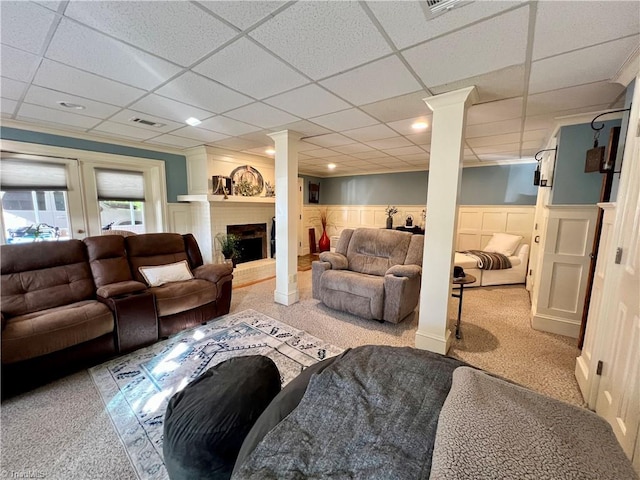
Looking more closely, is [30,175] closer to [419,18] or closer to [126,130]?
[126,130]

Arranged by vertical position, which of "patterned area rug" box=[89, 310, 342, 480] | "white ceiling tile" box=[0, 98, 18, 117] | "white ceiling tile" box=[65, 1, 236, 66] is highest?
"white ceiling tile" box=[65, 1, 236, 66]

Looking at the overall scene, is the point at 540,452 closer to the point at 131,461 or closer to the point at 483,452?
the point at 483,452

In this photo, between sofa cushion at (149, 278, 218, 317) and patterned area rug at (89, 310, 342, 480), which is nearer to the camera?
patterned area rug at (89, 310, 342, 480)

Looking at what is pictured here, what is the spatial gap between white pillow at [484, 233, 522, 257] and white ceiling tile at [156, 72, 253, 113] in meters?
4.74

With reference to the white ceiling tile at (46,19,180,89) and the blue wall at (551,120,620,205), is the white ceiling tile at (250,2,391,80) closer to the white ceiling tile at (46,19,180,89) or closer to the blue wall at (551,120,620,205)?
the white ceiling tile at (46,19,180,89)

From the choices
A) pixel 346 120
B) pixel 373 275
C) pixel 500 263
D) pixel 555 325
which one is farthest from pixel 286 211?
pixel 500 263

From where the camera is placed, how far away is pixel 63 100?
92.1 inches

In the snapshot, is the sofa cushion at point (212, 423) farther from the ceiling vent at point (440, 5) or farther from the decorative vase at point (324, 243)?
the decorative vase at point (324, 243)

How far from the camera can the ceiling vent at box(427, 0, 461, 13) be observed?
3.88ft

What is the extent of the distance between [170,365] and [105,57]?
227cm

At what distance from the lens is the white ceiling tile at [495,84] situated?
5.85 feet

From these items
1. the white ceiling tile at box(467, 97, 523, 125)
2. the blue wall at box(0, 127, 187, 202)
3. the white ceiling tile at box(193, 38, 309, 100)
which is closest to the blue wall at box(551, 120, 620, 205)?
the white ceiling tile at box(467, 97, 523, 125)

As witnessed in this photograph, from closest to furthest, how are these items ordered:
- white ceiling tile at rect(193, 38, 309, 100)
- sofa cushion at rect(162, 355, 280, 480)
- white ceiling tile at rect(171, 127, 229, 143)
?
sofa cushion at rect(162, 355, 280, 480) < white ceiling tile at rect(193, 38, 309, 100) < white ceiling tile at rect(171, 127, 229, 143)

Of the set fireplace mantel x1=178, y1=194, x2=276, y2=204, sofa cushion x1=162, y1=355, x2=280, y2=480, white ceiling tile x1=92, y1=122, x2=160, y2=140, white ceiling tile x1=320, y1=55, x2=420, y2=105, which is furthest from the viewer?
fireplace mantel x1=178, y1=194, x2=276, y2=204
